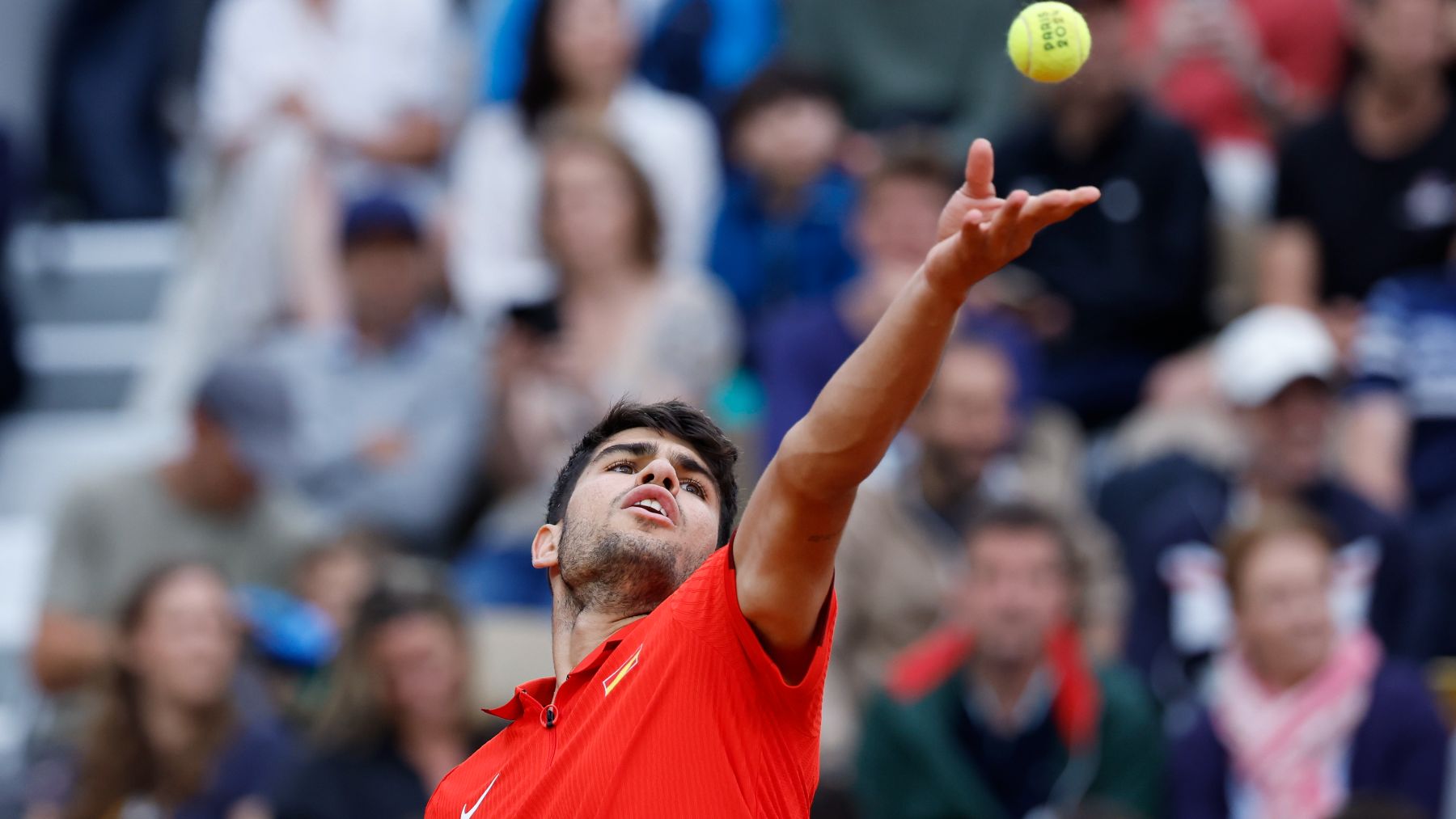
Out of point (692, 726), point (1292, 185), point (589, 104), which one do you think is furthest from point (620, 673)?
point (589, 104)

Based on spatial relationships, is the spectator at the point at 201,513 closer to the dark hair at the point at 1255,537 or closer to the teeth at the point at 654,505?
the dark hair at the point at 1255,537

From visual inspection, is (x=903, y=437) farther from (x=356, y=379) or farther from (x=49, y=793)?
(x=49, y=793)

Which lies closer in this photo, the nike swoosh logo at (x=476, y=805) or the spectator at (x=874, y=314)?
the nike swoosh logo at (x=476, y=805)

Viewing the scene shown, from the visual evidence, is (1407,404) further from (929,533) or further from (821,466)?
(821,466)

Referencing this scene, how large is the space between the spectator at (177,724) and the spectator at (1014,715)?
6.20 feet

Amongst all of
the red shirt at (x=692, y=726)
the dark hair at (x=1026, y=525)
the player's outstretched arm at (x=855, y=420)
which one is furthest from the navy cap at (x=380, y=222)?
the player's outstretched arm at (x=855, y=420)

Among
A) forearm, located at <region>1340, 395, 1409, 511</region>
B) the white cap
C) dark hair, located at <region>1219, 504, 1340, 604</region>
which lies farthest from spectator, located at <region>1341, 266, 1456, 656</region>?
dark hair, located at <region>1219, 504, 1340, 604</region>

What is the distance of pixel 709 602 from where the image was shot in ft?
9.50

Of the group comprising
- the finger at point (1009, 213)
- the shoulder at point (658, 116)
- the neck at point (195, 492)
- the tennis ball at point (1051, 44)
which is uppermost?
A: the shoulder at point (658, 116)

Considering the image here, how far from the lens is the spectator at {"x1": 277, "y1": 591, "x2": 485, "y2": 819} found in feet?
20.1

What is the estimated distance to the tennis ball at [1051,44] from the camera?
2832 mm

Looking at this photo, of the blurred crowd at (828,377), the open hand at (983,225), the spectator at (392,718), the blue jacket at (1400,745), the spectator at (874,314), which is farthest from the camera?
the spectator at (874,314)

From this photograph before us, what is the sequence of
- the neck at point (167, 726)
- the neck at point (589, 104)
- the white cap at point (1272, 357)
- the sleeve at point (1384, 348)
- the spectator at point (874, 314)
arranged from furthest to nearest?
the neck at point (589, 104), the sleeve at point (1384, 348), the spectator at point (874, 314), the white cap at point (1272, 357), the neck at point (167, 726)

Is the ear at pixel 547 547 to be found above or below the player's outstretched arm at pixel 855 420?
below
